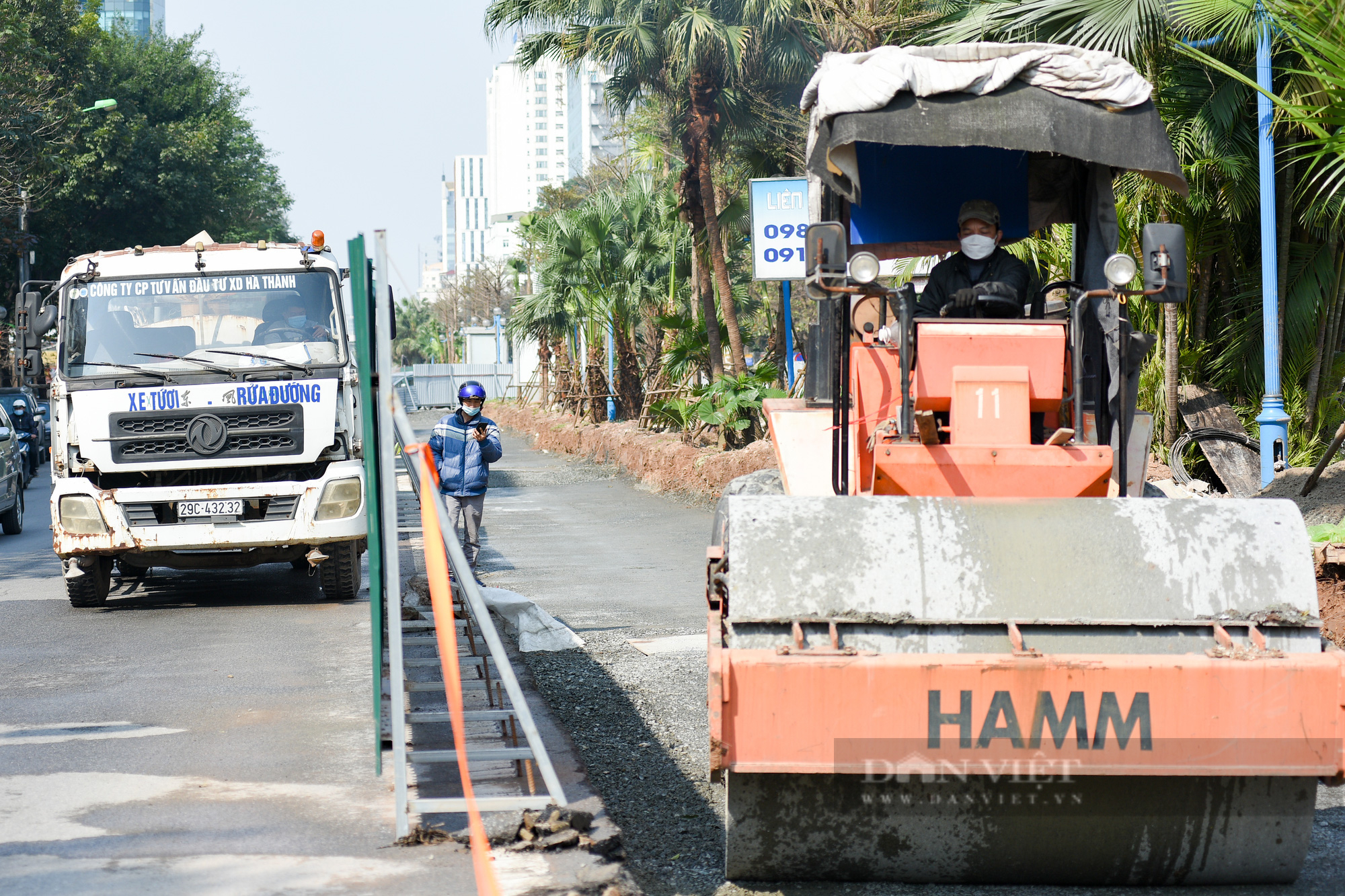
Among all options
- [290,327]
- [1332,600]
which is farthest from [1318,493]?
[290,327]

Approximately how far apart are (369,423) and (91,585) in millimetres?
7660

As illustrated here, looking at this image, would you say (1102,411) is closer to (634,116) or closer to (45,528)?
(45,528)

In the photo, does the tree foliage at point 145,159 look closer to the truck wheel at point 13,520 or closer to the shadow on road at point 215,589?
the truck wheel at point 13,520

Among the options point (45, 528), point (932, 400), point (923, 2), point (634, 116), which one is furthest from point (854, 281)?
point (634, 116)

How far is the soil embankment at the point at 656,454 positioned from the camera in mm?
18656

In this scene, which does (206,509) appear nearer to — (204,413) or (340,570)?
(204,413)

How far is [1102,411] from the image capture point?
5297mm

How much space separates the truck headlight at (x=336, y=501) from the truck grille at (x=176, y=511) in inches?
7.9

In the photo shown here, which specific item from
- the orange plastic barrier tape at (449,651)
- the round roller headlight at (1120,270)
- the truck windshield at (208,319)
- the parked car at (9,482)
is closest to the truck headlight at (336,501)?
the truck windshield at (208,319)

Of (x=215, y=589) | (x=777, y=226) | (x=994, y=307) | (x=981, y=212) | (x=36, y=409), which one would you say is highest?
(x=777, y=226)

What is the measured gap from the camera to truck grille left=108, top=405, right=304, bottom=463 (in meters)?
10.5

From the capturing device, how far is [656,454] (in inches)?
875

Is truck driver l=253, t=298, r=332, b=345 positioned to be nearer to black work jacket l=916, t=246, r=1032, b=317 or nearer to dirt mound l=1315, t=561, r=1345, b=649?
black work jacket l=916, t=246, r=1032, b=317

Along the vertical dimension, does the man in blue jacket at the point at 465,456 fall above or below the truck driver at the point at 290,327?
below
